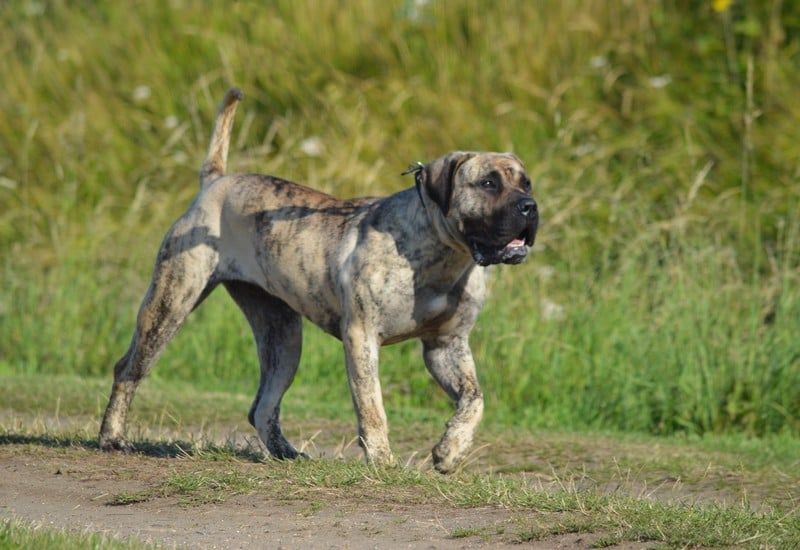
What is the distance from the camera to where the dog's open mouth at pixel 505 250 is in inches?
270

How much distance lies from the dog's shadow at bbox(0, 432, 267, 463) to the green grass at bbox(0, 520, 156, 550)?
6.07 feet

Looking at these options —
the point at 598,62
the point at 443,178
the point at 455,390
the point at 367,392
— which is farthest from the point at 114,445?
the point at 598,62

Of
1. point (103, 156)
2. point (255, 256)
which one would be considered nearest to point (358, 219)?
point (255, 256)

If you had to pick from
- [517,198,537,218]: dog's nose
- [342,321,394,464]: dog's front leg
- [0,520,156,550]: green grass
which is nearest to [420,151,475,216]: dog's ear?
[517,198,537,218]: dog's nose

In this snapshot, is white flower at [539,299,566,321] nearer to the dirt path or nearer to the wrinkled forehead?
the wrinkled forehead

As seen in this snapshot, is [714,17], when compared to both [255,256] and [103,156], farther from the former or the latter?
[255,256]

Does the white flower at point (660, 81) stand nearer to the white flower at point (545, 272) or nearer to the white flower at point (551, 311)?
the white flower at point (545, 272)

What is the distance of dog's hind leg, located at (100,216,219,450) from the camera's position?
26.3ft

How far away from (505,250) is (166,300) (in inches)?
84.4

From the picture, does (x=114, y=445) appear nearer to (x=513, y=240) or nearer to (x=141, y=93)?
(x=513, y=240)

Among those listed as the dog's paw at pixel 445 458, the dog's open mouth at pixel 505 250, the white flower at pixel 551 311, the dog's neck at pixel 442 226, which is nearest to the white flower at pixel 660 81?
the white flower at pixel 551 311

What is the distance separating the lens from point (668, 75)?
14664mm

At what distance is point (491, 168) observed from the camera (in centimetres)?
707

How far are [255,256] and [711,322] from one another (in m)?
4.29
